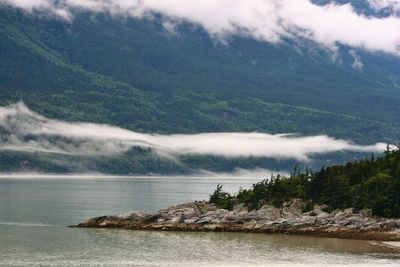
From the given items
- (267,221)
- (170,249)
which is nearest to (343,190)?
(267,221)

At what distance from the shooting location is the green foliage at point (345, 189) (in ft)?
420

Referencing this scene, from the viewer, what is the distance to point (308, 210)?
132m

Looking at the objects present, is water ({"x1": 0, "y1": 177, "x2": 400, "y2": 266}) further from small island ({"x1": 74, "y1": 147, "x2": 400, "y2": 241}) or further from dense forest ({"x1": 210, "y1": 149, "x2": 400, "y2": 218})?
dense forest ({"x1": 210, "y1": 149, "x2": 400, "y2": 218})

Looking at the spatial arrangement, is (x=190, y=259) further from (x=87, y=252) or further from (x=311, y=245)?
(x=311, y=245)

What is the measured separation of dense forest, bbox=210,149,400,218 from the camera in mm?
128125

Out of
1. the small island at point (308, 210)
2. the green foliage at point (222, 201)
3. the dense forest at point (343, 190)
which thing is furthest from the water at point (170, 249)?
the green foliage at point (222, 201)

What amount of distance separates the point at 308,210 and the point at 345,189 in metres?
5.83

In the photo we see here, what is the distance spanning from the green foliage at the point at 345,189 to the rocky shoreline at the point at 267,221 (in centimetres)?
172

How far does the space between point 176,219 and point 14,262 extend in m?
38.9

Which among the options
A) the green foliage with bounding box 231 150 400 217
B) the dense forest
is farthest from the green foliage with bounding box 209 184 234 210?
the green foliage with bounding box 231 150 400 217

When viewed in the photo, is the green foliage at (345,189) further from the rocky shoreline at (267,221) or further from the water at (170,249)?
the water at (170,249)

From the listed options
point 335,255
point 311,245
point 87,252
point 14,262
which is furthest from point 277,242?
point 14,262

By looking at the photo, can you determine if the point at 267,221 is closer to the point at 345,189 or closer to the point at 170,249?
the point at 345,189

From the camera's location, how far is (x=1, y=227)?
13388 centimetres
